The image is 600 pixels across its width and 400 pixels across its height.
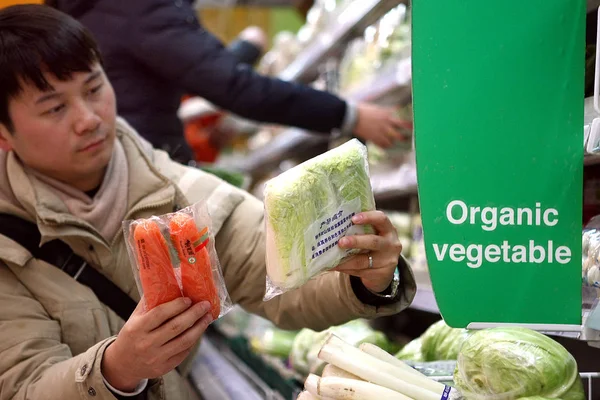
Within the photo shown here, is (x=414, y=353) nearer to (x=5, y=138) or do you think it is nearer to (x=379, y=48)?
(x=5, y=138)

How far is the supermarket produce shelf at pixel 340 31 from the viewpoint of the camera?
10.4 feet

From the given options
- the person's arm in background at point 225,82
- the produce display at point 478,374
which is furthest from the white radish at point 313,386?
the person's arm in background at point 225,82

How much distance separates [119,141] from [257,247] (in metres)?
0.54

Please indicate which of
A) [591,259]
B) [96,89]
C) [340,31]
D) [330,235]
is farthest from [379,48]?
[330,235]

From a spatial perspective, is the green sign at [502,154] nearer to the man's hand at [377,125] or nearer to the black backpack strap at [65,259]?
the black backpack strap at [65,259]

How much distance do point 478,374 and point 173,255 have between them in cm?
61

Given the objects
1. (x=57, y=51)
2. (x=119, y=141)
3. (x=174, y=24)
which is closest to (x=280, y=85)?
(x=174, y=24)

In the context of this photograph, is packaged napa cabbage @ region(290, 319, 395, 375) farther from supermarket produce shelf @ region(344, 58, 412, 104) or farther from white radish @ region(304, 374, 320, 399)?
white radish @ region(304, 374, 320, 399)

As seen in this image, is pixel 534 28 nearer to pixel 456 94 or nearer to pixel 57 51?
pixel 456 94

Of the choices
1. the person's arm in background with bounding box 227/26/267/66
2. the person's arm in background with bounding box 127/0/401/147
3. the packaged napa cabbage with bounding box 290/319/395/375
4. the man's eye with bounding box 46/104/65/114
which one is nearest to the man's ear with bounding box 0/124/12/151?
the man's eye with bounding box 46/104/65/114

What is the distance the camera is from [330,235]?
4.59 feet

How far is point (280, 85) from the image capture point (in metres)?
3.04

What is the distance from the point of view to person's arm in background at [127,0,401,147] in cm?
290

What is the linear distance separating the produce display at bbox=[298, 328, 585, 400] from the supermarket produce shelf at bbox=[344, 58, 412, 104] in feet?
4.38
